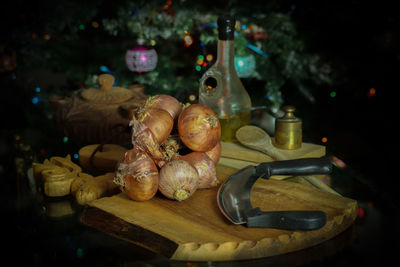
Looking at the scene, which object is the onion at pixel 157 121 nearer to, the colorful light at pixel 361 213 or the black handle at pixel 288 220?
the black handle at pixel 288 220

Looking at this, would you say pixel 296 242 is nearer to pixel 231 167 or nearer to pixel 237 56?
pixel 231 167

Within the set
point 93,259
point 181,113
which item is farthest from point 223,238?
point 181,113

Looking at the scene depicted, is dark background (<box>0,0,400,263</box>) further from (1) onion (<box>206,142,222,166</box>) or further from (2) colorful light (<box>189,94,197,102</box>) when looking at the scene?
(1) onion (<box>206,142,222,166</box>)

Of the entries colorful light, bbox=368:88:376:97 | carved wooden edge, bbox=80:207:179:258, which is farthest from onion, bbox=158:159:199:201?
colorful light, bbox=368:88:376:97

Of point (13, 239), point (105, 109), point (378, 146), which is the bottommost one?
point (378, 146)

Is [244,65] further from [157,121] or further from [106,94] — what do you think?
[157,121]

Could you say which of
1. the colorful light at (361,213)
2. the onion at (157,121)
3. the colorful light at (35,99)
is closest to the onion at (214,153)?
the onion at (157,121)
